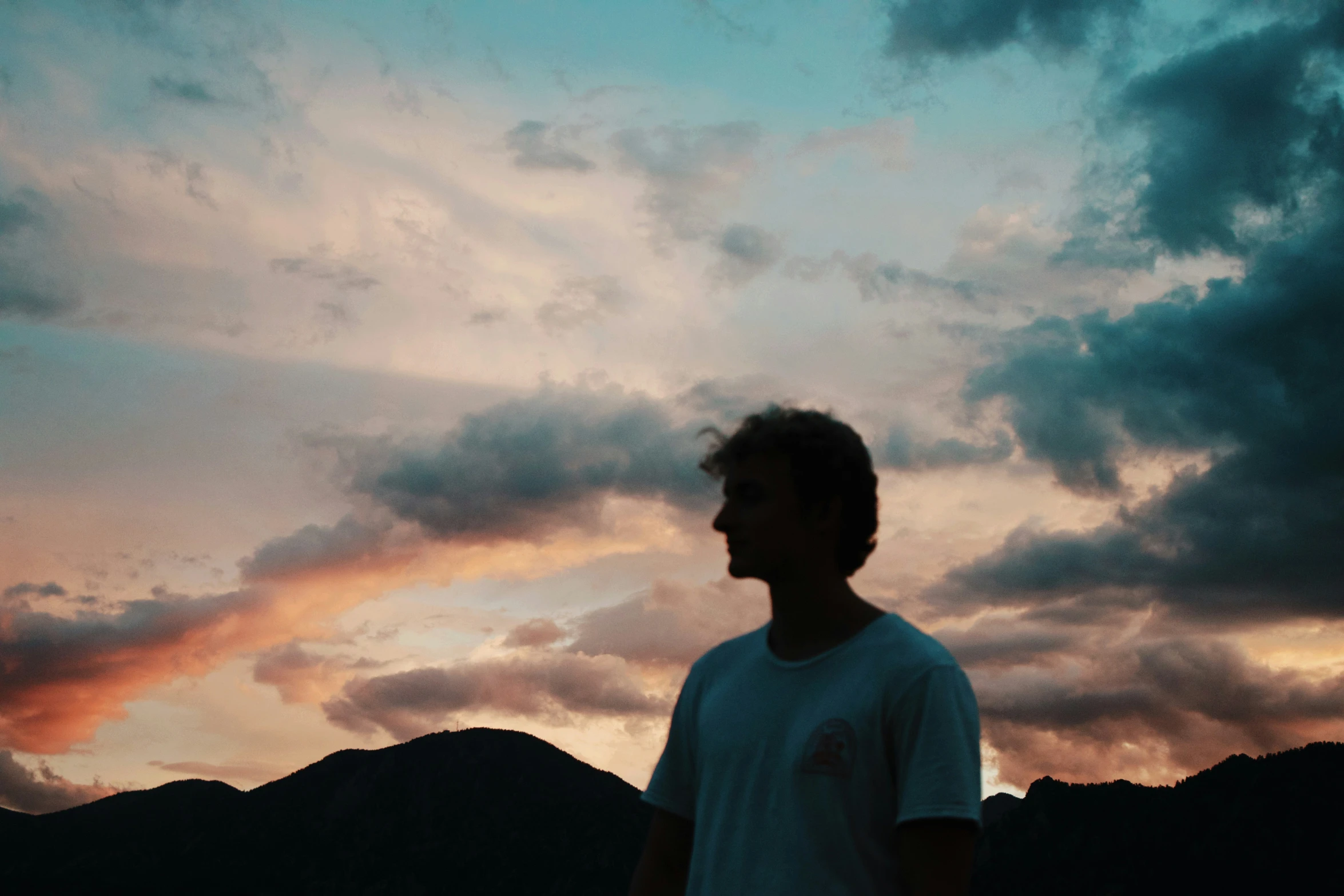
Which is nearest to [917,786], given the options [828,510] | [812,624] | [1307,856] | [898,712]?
[898,712]

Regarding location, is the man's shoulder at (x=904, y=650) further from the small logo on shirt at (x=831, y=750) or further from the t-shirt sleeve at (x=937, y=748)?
the small logo on shirt at (x=831, y=750)

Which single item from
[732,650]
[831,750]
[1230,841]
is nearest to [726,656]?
[732,650]

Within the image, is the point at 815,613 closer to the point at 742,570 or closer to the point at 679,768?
the point at 742,570

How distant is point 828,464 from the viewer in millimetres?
3980

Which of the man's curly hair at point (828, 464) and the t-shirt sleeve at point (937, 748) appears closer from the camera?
the t-shirt sleeve at point (937, 748)

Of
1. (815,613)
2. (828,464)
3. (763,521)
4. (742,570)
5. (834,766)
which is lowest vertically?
(834,766)

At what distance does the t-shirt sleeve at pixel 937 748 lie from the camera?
10.3 feet

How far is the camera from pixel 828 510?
397 cm

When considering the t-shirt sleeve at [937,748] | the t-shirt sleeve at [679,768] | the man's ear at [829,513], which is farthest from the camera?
the t-shirt sleeve at [679,768]

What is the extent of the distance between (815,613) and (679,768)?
37.7 inches

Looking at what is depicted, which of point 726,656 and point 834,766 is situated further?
point 726,656

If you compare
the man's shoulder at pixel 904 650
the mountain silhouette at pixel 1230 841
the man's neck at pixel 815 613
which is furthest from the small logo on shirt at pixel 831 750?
the mountain silhouette at pixel 1230 841

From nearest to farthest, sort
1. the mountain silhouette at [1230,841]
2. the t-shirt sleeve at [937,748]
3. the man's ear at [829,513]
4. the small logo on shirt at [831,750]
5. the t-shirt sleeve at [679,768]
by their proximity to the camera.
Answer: the t-shirt sleeve at [937,748] < the small logo on shirt at [831,750] < the man's ear at [829,513] < the t-shirt sleeve at [679,768] < the mountain silhouette at [1230,841]

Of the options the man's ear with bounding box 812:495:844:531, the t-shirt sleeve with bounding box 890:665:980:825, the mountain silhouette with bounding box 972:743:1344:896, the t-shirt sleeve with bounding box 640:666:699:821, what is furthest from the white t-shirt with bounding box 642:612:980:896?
the mountain silhouette with bounding box 972:743:1344:896
